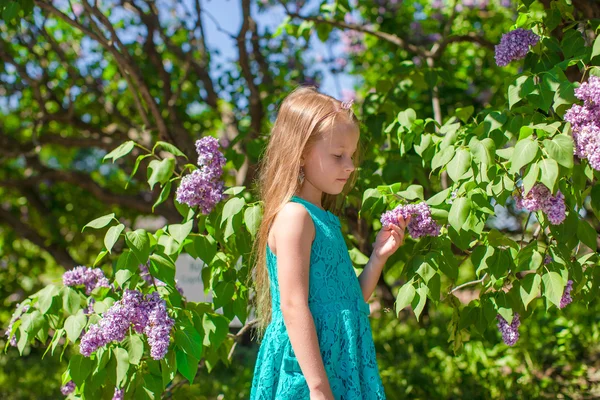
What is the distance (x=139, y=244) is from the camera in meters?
2.14

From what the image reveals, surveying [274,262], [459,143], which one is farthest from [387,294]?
[274,262]

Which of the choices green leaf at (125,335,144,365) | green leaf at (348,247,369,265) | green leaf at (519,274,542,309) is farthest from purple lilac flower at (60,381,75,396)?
green leaf at (519,274,542,309)

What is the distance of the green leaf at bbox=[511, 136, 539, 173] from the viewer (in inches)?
68.9

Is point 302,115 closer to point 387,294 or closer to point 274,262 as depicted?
point 274,262

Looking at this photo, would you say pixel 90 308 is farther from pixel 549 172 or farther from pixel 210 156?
pixel 549 172

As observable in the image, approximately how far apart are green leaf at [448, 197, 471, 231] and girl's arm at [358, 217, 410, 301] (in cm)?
14

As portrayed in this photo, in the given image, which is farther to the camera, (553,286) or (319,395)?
(553,286)

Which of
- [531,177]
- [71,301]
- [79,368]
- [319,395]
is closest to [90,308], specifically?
[71,301]

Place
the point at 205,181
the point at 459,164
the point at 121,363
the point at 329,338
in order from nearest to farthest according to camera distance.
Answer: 1. the point at 329,338
2. the point at 459,164
3. the point at 121,363
4. the point at 205,181

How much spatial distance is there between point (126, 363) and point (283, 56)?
3980 mm

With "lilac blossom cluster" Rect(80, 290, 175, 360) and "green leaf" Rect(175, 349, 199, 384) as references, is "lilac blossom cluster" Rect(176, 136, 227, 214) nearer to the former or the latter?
"lilac blossom cluster" Rect(80, 290, 175, 360)

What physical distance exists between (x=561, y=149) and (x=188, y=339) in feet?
4.01

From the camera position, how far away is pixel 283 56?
5.75m

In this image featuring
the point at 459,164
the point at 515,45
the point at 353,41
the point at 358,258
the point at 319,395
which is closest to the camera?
the point at 319,395
